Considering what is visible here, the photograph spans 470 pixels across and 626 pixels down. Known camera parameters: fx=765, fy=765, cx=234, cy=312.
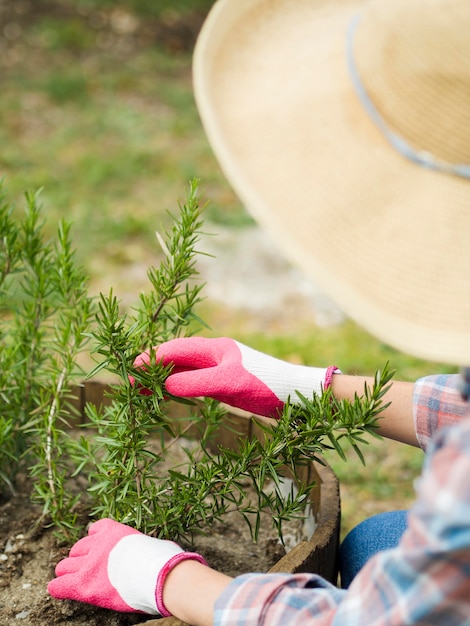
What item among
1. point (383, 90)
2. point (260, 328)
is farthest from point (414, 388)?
point (260, 328)

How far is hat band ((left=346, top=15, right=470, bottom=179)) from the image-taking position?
110 cm

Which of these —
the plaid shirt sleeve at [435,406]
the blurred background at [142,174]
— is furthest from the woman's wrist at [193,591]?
the blurred background at [142,174]

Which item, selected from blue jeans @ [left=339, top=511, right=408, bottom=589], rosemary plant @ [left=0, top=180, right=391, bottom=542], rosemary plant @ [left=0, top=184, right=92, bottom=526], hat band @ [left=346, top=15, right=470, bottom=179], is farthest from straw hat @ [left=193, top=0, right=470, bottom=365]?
blue jeans @ [left=339, top=511, right=408, bottom=589]

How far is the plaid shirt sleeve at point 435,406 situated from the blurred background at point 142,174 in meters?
Answer: 0.83

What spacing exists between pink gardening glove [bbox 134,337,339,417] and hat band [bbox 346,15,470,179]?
1.64 feet

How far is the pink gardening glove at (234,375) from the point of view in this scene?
139 centimetres

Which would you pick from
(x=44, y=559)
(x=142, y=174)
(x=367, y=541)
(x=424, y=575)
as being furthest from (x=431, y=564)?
(x=142, y=174)

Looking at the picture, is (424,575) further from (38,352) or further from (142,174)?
(142,174)

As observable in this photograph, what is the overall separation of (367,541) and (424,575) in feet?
2.15

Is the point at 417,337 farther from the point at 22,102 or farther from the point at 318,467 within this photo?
the point at 22,102

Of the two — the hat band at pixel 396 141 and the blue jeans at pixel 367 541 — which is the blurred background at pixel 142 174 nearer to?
the blue jeans at pixel 367 541

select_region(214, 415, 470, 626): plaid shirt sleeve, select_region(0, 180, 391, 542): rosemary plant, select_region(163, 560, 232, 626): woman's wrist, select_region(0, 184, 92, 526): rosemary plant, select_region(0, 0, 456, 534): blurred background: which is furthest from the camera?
select_region(0, 0, 456, 534): blurred background

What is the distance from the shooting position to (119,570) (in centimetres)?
128

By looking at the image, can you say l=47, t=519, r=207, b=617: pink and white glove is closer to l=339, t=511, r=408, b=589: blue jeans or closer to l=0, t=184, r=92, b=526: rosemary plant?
l=0, t=184, r=92, b=526: rosemary plant
